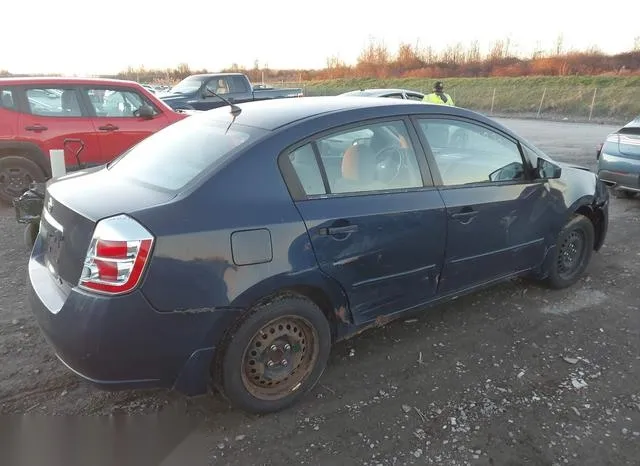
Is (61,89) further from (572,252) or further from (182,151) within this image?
(572,252)

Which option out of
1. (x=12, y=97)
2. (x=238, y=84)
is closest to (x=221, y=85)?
(x=238, y=84)

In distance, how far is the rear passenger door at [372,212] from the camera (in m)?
2.88

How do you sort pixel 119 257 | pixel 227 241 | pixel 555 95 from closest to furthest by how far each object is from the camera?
pixel 119 257
pixel 227 241
pixel 555 95

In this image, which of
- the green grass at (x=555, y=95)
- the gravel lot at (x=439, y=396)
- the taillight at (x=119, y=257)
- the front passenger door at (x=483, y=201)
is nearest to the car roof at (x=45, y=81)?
the gravel lot at (x=439, y=396)

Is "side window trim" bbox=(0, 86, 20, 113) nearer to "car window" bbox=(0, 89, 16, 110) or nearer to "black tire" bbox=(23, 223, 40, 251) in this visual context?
"car window" bbox=(0, 89, 16, 110)

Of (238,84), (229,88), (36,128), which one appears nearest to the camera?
(36,128)

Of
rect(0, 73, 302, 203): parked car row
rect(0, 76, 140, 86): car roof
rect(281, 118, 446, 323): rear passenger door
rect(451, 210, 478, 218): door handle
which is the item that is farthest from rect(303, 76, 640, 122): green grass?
rect(281, 118, 446, 323): rear passenger door

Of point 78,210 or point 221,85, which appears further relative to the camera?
point 221,85

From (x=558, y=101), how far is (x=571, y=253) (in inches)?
1167

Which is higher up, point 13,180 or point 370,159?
point 370,159

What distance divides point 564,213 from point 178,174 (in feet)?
10.2

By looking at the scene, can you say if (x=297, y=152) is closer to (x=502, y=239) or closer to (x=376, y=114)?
(x=376, y=114)

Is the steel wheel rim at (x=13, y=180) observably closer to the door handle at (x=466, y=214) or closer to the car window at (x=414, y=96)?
the door handle at (x=466, y=214)

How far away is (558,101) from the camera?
3073cm
